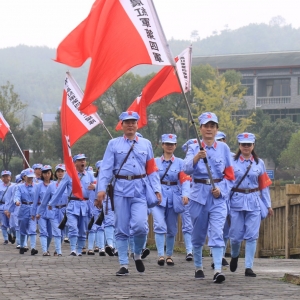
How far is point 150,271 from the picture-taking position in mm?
12477

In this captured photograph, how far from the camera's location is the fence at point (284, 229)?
15453 mm

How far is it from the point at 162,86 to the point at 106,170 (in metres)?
7.49

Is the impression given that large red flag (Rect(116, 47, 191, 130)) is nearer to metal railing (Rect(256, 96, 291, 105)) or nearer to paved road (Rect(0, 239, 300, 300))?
paved road (Rect(0, 239, 300, 300))

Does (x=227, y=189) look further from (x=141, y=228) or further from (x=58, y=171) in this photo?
(x=58, y=171)

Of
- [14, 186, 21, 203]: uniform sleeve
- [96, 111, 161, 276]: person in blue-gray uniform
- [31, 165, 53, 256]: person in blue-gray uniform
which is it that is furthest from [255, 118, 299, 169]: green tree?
[96, 111, 161, 276]: person in blue-gray uniform

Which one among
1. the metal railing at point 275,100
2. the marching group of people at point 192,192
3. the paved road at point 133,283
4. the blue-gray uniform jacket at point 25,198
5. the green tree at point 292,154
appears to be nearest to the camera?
the paved road at point 133,283

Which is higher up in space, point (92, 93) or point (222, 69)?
point (222, 69)

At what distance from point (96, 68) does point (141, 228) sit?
2.18 metres

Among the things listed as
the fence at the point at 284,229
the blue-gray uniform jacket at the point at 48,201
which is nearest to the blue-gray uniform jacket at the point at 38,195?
the blue-gray uniform jacket at the point at 48,201

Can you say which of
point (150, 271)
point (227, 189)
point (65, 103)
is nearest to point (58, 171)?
point (65, 103)

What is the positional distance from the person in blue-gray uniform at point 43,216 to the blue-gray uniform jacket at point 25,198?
3.22 ft

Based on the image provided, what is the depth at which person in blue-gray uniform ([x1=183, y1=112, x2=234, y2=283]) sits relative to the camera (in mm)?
11117

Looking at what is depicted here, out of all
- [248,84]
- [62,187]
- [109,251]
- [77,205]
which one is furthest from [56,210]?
[248,84]

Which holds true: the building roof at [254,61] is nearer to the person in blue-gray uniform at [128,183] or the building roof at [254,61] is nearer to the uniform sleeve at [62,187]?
the uniform sleeve at [62,187]
